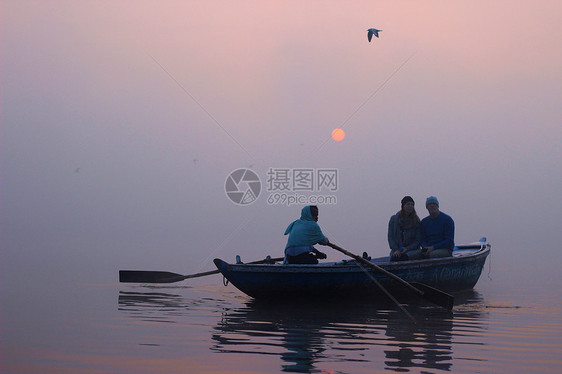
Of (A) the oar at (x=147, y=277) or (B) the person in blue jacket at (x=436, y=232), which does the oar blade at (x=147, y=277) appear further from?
(B) the person in blue jacket at (x=436, y=232)

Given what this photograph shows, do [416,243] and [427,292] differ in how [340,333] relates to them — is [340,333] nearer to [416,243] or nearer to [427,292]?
[427,292]

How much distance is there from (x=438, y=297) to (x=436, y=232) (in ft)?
8.19

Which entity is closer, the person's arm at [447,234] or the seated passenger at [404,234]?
the seated passenger at [404,234]

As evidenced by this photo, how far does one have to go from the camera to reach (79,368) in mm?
7270

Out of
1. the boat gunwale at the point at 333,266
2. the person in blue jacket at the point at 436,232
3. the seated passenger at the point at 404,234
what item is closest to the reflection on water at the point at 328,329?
the boat gunwale at the point at 333,266

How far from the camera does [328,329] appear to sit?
10125mm

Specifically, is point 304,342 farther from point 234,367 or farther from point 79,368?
point 79,368

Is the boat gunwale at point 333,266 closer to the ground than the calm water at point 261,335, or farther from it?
farther from it

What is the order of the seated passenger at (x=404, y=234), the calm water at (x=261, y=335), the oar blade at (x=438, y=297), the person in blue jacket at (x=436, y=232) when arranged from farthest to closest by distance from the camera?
the person in blue jacket at (x=436, y=232)
the seated passenger at (x=404, y=234)
the oar blade at (x=438, y=297)
the calm water at (x=261, y=335)

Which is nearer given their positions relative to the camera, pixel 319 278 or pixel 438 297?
pixel 438 297

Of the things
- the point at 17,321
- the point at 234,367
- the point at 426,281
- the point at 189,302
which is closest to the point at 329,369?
the point at 234,367

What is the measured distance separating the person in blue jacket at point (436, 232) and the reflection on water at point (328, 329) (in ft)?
3.73

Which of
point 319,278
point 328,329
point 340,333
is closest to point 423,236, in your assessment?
point 319,278

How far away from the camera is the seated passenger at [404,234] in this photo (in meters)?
14.4
